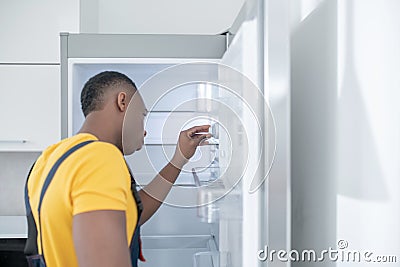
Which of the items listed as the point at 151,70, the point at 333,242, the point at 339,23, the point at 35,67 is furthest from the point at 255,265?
the point at 35,67

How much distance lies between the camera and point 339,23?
689 millimetres

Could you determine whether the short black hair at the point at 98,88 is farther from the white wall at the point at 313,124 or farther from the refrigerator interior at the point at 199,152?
the white wall at the point at 313,124

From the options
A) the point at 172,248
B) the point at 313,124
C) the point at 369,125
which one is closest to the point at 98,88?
the point at 313,124

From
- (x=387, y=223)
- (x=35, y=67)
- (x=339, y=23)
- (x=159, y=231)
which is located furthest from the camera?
(x=35, y=67)

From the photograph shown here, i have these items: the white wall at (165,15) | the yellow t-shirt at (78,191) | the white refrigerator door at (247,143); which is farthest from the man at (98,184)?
the white wall at (165,15)

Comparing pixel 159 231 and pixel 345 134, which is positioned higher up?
pixel 345 134

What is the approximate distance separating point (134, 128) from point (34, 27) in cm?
162

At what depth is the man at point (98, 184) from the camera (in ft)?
2.71

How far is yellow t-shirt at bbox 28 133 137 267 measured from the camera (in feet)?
2.74

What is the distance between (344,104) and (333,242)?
19cm

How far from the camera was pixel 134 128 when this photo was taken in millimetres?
942

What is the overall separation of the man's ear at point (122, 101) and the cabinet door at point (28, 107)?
143 cm

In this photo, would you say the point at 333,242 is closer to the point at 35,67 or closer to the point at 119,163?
the point at 119,163

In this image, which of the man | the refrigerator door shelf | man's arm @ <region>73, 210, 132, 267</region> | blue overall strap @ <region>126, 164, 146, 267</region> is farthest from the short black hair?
the refrigerator door shelf
